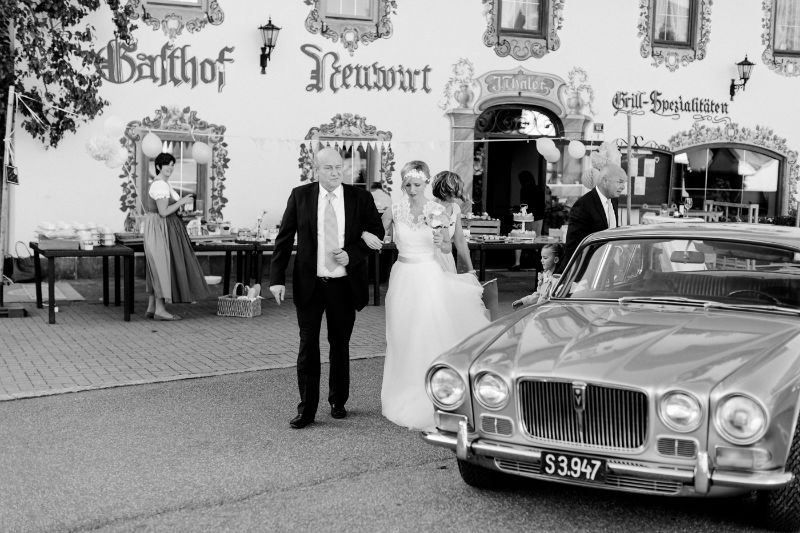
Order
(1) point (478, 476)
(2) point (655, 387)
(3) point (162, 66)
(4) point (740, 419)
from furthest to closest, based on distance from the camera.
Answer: (3) point (162, 66), (1) point (478, 476), (2) point (655, 387), (4) point (740, 419)

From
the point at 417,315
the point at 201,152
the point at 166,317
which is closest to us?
the point at 417,315

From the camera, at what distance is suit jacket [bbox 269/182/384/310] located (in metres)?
6.62

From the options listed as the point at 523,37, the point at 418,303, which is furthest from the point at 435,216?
the point at 523,37

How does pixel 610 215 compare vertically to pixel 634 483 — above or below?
above

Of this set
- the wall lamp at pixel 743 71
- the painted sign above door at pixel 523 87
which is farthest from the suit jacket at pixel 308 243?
the wall lamp at pixel 743 71

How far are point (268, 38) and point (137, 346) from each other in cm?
678

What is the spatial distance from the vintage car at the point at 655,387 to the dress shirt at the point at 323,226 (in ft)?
5.04

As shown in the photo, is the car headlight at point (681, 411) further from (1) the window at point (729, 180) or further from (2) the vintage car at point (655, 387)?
(1) the window at point (729, 180)

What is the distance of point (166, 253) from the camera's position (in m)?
Answer: 11.4

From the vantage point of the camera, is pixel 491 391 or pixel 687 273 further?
pixel 687 273

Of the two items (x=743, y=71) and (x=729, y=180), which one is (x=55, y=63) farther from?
(x=729, y=180)

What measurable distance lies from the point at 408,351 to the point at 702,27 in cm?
1319

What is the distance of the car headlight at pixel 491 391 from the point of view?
4656mm

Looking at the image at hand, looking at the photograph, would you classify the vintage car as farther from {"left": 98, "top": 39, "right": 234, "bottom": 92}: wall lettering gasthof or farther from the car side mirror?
{"left": 98, "top": 39, "right": 234, "bottom": 92}: wall lettering gasthof
